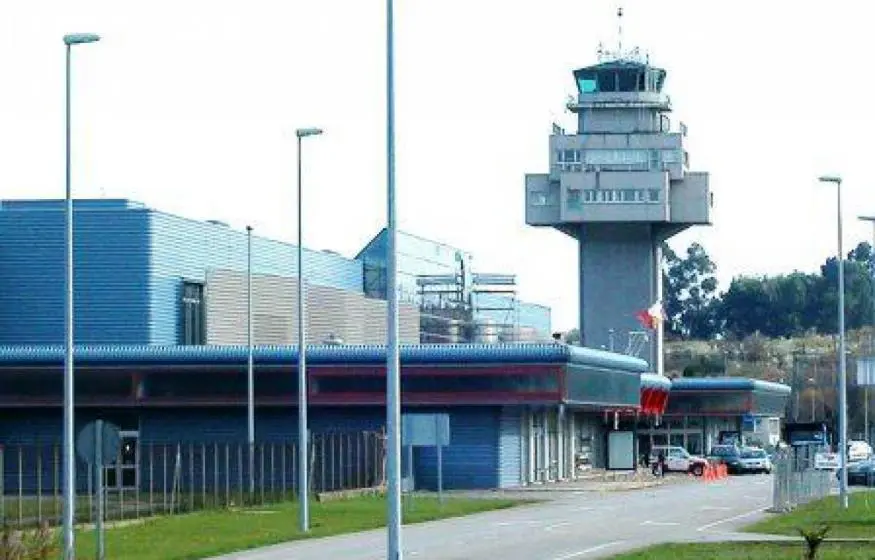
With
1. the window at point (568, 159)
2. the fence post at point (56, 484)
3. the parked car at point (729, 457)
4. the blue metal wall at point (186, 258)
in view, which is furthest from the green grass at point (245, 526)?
the window at point (568, 159)

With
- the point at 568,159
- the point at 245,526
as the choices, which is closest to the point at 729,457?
the point at 568,159

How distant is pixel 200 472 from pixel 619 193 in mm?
55436

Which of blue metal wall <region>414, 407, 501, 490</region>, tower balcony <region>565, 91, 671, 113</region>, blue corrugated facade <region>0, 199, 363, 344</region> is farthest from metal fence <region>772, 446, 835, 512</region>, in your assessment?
tower balcony <region>565, 91, 671, 113</region>

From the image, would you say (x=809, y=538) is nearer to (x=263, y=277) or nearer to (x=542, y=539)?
(x=542, y=539)

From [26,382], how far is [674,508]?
29606 millimetres

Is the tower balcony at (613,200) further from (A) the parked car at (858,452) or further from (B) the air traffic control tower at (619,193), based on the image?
(A) the parked car at (858,452)

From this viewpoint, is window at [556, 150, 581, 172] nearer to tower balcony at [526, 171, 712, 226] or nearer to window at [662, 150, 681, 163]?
tower balcony at [526, 171, 712, 226]

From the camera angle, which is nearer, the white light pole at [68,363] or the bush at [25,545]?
the bush at [25,545]

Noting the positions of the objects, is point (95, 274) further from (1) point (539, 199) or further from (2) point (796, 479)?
(1) point (539, 199)

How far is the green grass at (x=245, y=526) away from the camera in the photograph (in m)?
45.8

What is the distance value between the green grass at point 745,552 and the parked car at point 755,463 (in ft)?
212

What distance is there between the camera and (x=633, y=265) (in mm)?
127438

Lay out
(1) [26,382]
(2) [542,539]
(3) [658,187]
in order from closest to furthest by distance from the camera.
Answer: (2) [542,539], (1) [26,382], (3) [658,187]

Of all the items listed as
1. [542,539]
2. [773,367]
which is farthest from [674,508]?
[773,367]
